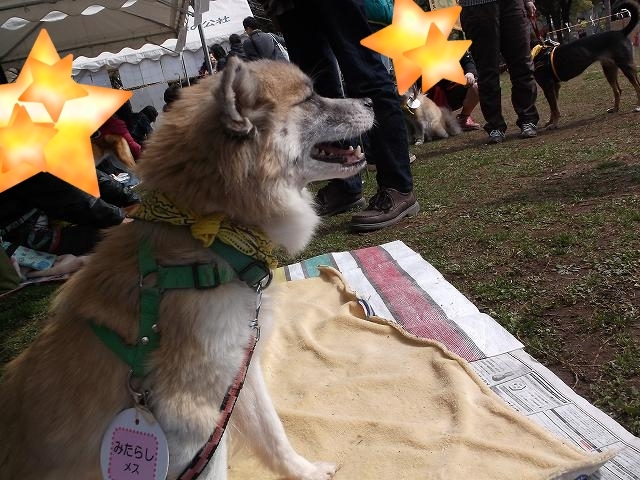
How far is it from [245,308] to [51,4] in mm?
6155

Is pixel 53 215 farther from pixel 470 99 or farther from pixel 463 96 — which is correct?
pixel 463 96

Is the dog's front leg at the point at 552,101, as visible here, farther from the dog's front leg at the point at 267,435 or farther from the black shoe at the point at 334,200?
the dog's front leg at the point at 267,435

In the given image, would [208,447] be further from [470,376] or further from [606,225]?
[606,225]

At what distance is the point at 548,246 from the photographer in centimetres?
287

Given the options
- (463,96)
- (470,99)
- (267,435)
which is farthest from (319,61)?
(463,96)

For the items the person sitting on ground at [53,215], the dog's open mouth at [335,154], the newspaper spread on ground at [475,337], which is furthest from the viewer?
the person sitting on ground at [53,215]

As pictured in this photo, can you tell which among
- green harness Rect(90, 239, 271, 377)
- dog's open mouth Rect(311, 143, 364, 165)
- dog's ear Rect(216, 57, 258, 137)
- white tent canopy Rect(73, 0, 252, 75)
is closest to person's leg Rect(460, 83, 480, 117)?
white tent canopy Rect(73, 0, 252, 75)

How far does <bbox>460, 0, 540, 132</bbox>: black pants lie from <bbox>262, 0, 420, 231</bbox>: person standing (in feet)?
8.72

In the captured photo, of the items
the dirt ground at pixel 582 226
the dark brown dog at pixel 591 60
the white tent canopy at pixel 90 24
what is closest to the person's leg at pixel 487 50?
the dirt ground at pixel 582 226

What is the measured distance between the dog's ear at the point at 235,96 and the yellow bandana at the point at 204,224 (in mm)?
244

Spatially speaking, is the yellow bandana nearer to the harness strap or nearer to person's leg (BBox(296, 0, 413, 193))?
the harness strap

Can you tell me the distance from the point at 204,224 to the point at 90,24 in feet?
29.6

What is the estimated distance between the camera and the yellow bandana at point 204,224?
4.48 feet

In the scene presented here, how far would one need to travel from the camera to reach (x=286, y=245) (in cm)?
168
